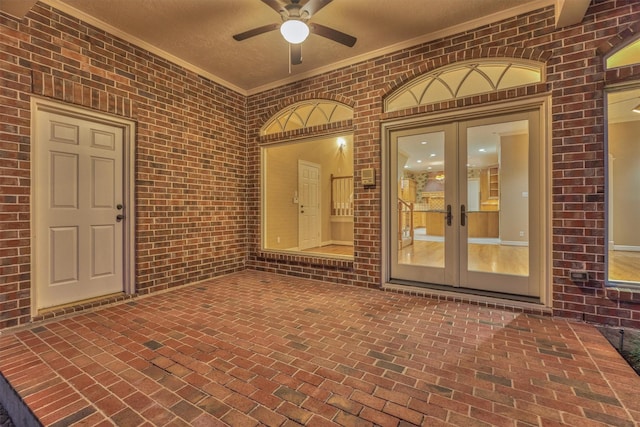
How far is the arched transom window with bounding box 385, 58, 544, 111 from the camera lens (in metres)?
3.06

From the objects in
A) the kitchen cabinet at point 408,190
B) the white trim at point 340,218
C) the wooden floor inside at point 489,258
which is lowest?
the wooden floor inside at point 489,258

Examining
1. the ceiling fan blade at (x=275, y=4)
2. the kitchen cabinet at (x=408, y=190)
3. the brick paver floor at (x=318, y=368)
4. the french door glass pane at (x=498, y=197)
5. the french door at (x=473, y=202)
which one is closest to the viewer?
the brick paver floor at (x=318, y=368)

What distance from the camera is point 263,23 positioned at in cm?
321

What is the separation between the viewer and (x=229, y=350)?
85.4 inches

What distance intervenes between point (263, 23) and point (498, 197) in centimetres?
337

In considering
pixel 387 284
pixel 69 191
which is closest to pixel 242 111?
pixel 69 191

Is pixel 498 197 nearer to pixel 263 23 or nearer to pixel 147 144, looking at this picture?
pixel 263 23

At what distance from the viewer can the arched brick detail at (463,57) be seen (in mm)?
2921

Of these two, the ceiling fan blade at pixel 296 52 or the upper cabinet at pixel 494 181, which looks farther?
the upper cabinet at pixel 494 181

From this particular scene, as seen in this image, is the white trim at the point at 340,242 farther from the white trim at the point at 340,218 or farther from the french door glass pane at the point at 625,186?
the french door glass pane at the point at 625,186

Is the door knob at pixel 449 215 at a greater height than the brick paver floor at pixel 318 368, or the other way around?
the door knob at pixel 449 215

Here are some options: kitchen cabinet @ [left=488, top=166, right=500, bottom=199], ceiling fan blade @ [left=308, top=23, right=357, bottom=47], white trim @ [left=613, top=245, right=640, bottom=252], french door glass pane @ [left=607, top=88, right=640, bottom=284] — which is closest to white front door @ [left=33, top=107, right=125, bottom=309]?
ceiling fan blade @ [left=308, top=23, right=357, bottom=47]

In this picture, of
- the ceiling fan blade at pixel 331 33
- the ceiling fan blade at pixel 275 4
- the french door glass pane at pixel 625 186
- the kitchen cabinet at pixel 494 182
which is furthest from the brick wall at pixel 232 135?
the french door glass pane at pixel 625 186

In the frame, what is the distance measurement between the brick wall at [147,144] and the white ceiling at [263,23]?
0.22m
